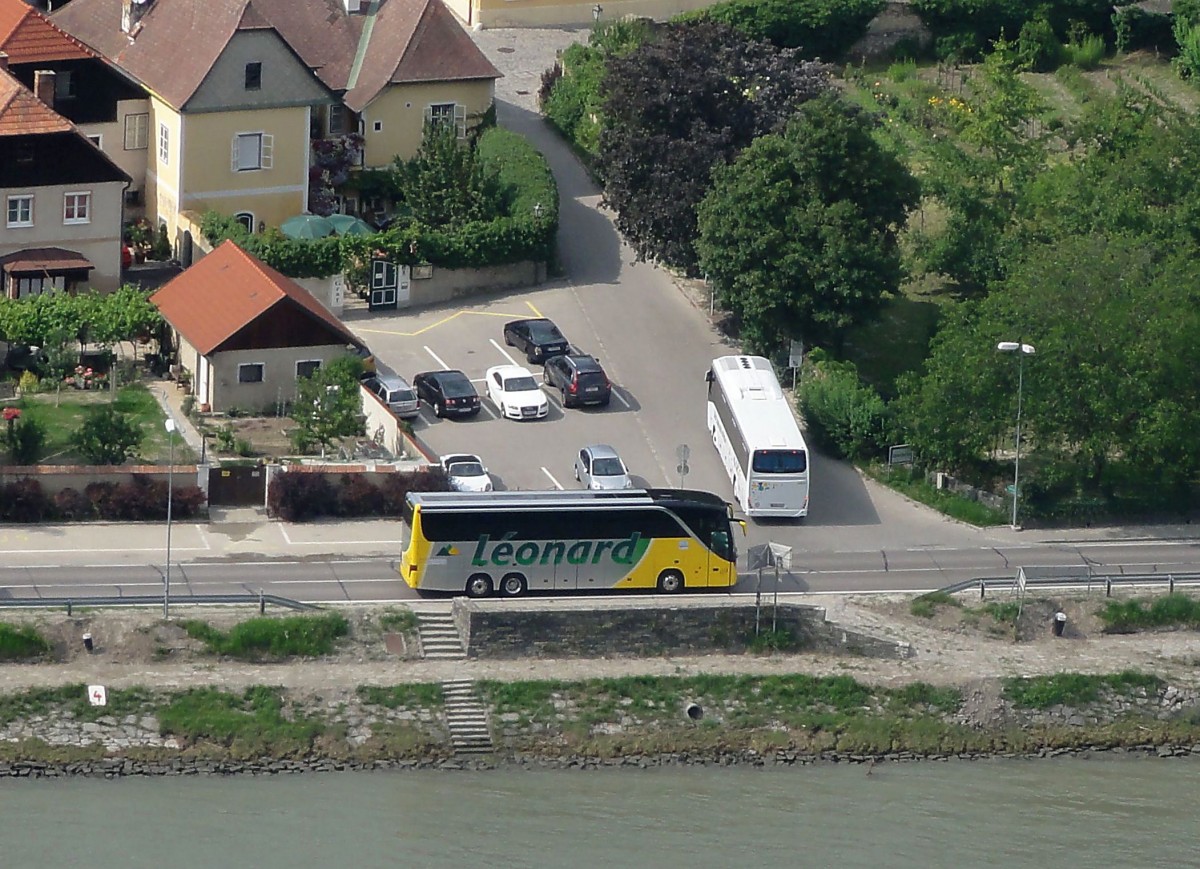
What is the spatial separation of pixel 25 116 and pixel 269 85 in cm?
731

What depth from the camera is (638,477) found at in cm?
6662

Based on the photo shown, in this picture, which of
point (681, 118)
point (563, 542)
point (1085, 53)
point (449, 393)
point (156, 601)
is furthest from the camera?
point (1085, 53)

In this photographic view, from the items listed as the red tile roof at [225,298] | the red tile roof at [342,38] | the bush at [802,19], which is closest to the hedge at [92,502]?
the red tile roof at [225,298]

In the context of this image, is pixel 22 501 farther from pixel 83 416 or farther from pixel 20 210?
pixel 20 210

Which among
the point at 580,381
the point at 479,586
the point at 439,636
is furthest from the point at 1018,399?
the point at 439,636

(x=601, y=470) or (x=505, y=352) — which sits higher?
(x=505, y=352)

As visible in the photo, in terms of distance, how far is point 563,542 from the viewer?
59594 mm

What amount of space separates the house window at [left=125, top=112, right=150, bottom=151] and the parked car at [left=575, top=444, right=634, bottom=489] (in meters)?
20.6

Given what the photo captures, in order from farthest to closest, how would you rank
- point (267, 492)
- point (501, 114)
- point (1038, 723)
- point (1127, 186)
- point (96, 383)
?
point (501, 114) → point (1127, 186) → point (96, 383) → point (267, 492) → point (1038, 723)

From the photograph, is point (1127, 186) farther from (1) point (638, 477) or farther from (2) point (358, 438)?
(2) point (358, 438)

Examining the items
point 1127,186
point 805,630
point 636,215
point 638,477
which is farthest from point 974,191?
point 805,630

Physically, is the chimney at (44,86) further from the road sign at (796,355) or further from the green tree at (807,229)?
the road sign at (796,355)

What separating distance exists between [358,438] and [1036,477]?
1628 centimetres

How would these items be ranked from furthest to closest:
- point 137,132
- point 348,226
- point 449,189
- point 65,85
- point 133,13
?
point 133,13 < point 137,132 < point 449,189 < point 65,85 < point 348,226
